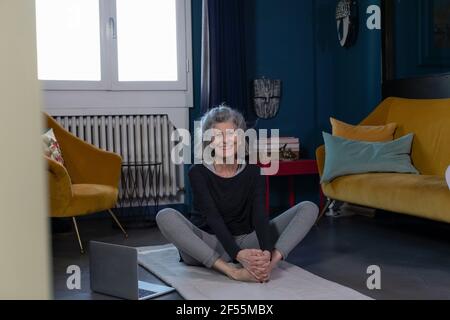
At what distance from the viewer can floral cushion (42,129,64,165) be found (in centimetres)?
323

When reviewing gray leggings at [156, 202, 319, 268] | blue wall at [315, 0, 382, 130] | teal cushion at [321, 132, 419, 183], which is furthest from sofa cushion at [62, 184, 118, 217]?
blue wall at [315, 0, 382, 130]

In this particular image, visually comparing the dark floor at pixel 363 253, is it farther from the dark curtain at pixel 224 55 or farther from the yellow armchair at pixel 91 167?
the dark curtain at pixel 224 55

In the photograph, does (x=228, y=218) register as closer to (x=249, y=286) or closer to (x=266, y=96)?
(x=249, y=286)

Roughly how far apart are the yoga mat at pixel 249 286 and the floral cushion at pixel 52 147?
104cm

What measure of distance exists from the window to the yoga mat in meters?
1.96

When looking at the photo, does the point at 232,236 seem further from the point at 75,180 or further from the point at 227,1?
the point at 227,1

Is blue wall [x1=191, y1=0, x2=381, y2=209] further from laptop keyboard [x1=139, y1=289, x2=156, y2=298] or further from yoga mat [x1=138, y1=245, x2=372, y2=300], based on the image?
laptop keyboard [x1=139, y1=289, x2=156, y2=298]

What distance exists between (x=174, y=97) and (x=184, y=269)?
2025 mm

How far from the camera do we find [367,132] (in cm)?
363

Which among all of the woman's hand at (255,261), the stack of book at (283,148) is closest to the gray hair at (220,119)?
the woman's hand at (255,261)

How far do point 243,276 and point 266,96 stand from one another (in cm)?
243

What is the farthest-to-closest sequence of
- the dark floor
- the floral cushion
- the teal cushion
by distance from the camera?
the teal cushion
the floral cushion
the dark floor

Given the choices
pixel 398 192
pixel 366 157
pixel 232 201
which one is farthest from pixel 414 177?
pixel 232 201
